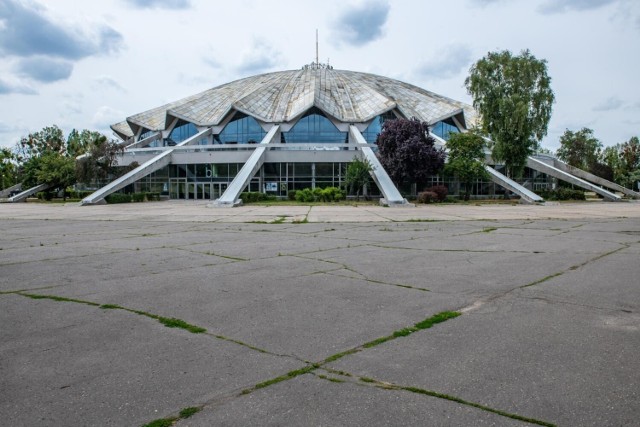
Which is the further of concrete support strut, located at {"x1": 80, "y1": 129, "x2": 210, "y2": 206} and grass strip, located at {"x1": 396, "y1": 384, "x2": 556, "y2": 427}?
concrete support strut, located at {"x1": 80, "y1": 129, "x2": 210, "y2": 206}

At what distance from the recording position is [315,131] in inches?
2154

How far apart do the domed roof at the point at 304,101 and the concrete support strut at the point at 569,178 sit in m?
13.5

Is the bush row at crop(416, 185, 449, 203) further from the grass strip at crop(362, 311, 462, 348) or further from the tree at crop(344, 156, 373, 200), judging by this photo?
the grass strip at crop(362, 311, 462, 348)

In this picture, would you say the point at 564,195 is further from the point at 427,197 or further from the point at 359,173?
the point at 359,173

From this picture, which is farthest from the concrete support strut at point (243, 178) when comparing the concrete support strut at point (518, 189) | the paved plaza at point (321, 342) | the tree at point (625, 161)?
the tree at point (625, 161)

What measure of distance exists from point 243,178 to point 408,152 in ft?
44.9

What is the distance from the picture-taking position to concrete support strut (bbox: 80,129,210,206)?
36.3 m

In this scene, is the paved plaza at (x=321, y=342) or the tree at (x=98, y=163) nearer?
the paved plaza at (x=321, y=342)

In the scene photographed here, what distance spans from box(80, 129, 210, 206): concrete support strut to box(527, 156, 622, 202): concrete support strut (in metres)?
36.4

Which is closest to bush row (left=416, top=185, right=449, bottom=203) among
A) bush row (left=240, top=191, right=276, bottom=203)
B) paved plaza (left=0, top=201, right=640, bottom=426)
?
bush row (left=240, top=191, right=276, bottom=203)

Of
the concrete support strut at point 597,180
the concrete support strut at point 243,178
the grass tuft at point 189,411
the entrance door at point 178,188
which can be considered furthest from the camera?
the concrete support strut at point 597,180

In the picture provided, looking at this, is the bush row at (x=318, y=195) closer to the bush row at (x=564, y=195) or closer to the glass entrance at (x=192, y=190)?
the glass entrance at (x=192, y=190)

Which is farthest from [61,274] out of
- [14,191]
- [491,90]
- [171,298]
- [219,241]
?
[14,191]

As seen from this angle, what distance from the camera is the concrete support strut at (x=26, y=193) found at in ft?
151
